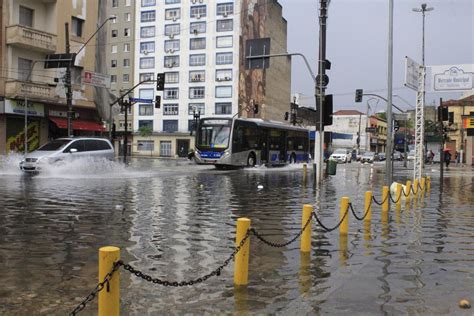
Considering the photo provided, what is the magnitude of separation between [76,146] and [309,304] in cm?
1956

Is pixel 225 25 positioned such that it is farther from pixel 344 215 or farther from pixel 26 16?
pixel 344 215

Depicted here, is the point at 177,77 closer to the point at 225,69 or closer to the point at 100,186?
the point at 225,69

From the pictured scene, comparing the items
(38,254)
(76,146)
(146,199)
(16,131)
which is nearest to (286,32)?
(16,131)

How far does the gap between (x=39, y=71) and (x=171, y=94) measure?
1971 inches

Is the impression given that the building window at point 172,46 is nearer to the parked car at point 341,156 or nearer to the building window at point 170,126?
the building window at point 170,126

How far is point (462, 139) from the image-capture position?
2813 inches

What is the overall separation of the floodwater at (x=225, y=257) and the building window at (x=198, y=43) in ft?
228

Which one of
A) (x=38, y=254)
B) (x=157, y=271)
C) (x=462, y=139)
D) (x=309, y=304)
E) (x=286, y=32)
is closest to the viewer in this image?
(x=309, y=304)

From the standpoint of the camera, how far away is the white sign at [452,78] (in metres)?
22.2

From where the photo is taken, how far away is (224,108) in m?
80.2

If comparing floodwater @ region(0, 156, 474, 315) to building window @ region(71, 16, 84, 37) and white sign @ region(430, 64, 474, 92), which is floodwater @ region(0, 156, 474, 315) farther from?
building window @ region(71, 16, 84, 37)

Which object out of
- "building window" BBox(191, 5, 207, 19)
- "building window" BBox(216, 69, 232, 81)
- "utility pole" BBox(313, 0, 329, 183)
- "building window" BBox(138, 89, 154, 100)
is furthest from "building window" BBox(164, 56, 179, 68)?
"utility pole" BBox(313, 0, 329, 183)

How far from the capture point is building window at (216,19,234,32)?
262 feet

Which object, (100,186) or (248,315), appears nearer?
(248,315)
